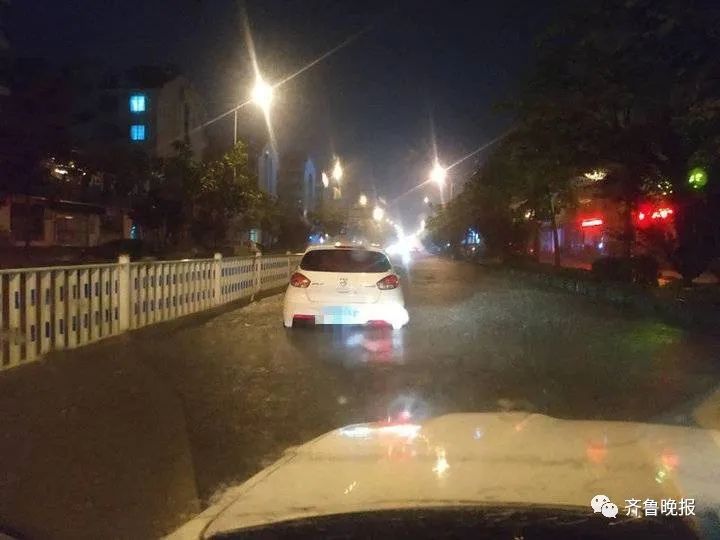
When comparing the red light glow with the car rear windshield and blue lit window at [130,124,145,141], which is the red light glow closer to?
the car rear windshield

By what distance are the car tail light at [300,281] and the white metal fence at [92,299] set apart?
245cm

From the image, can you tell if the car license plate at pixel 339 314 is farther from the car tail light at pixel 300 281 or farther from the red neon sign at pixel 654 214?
the red neon sign at pixel 654 214

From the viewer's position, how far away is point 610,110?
72.8 ft

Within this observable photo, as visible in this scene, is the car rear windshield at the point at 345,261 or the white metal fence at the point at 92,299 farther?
the car rear windshield at the point at 345,261

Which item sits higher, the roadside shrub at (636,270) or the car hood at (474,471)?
the roadside shrub at (636,270)

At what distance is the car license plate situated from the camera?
13789 millimetres

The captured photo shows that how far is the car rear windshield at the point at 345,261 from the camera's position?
1414cm

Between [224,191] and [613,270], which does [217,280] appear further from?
[224,191]

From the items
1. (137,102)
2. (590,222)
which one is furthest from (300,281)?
(590,222)

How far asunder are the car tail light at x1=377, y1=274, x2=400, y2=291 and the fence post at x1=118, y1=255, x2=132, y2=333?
392cm

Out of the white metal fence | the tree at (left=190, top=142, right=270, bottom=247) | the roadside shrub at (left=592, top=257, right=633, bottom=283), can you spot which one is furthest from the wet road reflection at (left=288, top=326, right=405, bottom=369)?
the tree at (left=190, top=142, right=270, bottom=247)

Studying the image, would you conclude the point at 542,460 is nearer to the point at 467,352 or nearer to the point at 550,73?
the point at 467,352

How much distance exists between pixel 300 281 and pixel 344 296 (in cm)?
77

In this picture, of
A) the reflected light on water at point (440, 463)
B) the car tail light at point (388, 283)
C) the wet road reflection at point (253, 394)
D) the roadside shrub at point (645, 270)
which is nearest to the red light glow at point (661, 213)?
the roadside shrub at point (645, 270)
